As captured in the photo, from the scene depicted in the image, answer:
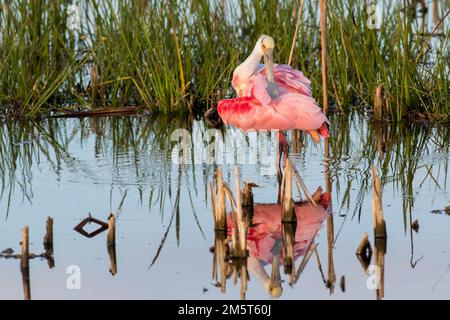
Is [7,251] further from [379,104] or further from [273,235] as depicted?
[379,104]

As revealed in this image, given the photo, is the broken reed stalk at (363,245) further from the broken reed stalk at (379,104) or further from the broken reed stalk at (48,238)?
the broken reed stalk at (379,104)

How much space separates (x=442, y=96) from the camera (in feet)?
36.8

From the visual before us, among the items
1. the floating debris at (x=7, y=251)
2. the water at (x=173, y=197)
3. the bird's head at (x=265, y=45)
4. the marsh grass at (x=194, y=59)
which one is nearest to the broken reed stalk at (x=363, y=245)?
the water at (x=173, y=197)

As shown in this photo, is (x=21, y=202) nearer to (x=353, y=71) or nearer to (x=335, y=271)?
(x=335, y=271)

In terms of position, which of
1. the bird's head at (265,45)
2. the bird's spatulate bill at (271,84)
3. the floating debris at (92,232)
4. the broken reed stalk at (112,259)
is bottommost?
the broken reed stalk at (112,259)

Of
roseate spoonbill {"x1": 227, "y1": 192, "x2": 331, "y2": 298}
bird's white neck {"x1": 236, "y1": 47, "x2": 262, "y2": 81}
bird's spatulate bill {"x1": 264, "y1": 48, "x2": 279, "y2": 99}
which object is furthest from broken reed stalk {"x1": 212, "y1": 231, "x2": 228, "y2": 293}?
bird's white neck {"x1": 236, "y1": 47, "x2": 262, "y2": 81}

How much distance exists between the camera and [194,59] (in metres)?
12.6

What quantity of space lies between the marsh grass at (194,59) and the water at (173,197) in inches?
13.0

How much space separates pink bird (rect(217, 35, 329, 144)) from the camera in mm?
9117

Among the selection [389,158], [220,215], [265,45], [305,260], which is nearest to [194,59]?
[265,45]

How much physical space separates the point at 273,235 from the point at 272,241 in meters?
0.14

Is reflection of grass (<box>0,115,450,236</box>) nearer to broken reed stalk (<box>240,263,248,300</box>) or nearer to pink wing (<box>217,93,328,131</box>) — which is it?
pink wing (<box>217,93,328,131</box>)

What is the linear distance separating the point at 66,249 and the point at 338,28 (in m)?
5.40

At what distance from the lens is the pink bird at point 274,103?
912 cm
